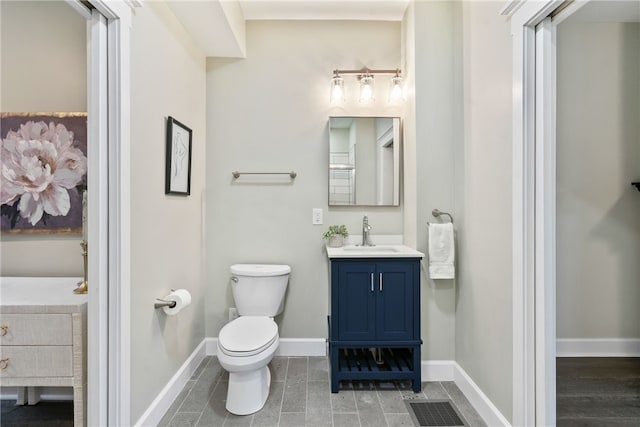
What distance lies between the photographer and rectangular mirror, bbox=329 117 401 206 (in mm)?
2354

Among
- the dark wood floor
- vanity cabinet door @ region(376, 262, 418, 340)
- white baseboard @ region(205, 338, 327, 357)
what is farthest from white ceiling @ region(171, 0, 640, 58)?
the dark wood floor

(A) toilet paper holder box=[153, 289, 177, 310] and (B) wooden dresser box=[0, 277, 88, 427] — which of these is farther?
(A) toilet paper holder box=[153, 289, 177, 310]

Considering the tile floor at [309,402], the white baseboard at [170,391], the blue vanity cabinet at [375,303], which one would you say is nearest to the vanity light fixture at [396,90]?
the blue vanity cabinet at [375,303]

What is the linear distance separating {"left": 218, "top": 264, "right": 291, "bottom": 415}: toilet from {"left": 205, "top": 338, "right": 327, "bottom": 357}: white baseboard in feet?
1.11

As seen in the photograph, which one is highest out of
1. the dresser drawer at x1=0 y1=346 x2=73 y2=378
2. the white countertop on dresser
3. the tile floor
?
the white countertop on dresser

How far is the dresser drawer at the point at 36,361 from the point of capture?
4.22ft

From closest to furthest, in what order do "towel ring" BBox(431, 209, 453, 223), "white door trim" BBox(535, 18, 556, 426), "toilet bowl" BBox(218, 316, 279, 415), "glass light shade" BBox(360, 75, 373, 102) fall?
"white door trim" BBox(535, 18, 556, 426) < "toilet bowl" BBox(218, 316, 279, 415) < "towel ring" BBox(431, 209, 453, 223) < "glass light shade" BBox(360, 75, 373, 102)

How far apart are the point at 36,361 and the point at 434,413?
1968mm

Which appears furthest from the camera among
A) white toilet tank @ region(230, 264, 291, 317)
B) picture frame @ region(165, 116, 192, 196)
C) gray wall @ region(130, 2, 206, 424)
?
white toilet tank @ region(230, 264, 291, 317)

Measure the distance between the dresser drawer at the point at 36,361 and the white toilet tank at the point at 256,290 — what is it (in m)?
1.01

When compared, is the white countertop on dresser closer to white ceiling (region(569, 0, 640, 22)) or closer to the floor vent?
the floor vent

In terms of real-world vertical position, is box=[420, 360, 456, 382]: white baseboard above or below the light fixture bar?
below

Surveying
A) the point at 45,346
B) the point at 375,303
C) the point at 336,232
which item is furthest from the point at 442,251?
the point at 45,346

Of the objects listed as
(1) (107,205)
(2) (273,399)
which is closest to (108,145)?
(1) (107,205)
